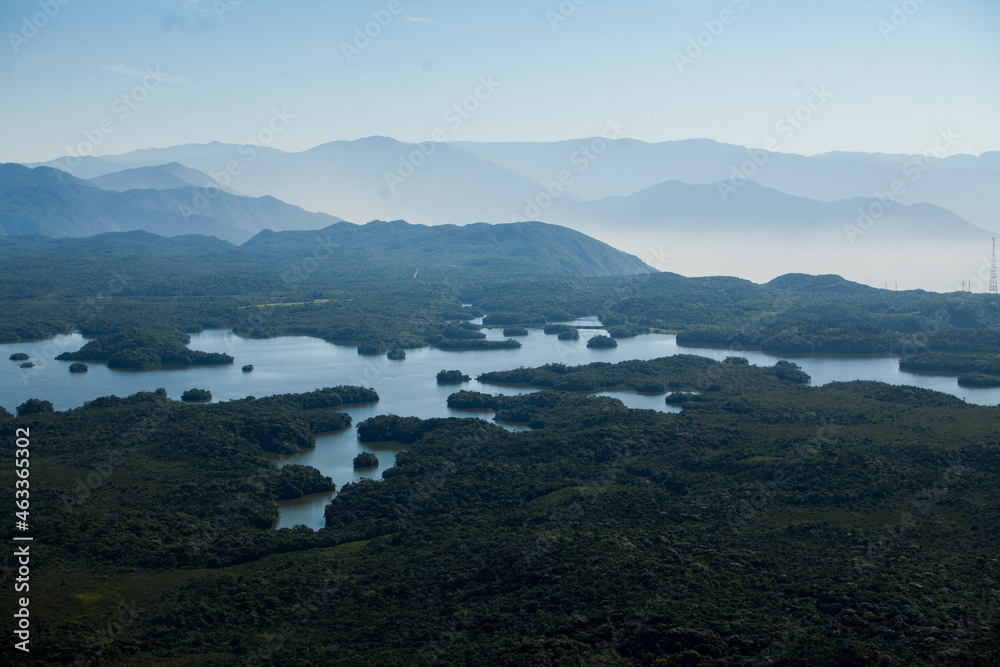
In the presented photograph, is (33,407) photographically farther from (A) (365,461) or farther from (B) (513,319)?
(B) (513,319)

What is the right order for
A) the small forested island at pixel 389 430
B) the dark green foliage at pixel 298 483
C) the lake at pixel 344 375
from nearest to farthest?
the dark green foliage at pixel 298 483
the small forested island at pixel 389 430
the lake at pixel 344 375

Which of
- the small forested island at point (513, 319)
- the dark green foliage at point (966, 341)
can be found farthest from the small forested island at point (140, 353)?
the dark green foliage at point (966, 341)

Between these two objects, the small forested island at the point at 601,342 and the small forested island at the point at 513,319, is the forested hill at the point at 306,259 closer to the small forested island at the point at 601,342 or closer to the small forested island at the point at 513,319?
the small forested island at the point at 513,319

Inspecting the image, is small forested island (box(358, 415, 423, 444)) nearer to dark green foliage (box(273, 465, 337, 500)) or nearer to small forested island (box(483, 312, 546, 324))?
dark green foliage (box(273, 465, 337, 500))

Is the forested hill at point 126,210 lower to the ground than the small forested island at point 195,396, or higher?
higher

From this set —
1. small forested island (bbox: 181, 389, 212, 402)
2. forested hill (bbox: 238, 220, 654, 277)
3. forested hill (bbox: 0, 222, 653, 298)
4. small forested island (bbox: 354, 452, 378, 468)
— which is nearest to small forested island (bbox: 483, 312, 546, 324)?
forested hill (bbox: 0, 222, 653, 298)

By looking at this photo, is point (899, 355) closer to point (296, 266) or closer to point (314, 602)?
point (314, 602)

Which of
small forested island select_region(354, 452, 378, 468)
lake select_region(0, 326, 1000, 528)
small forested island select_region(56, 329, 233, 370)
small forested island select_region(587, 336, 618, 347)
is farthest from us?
small forested island select_region(587, 336, 618, 347)
